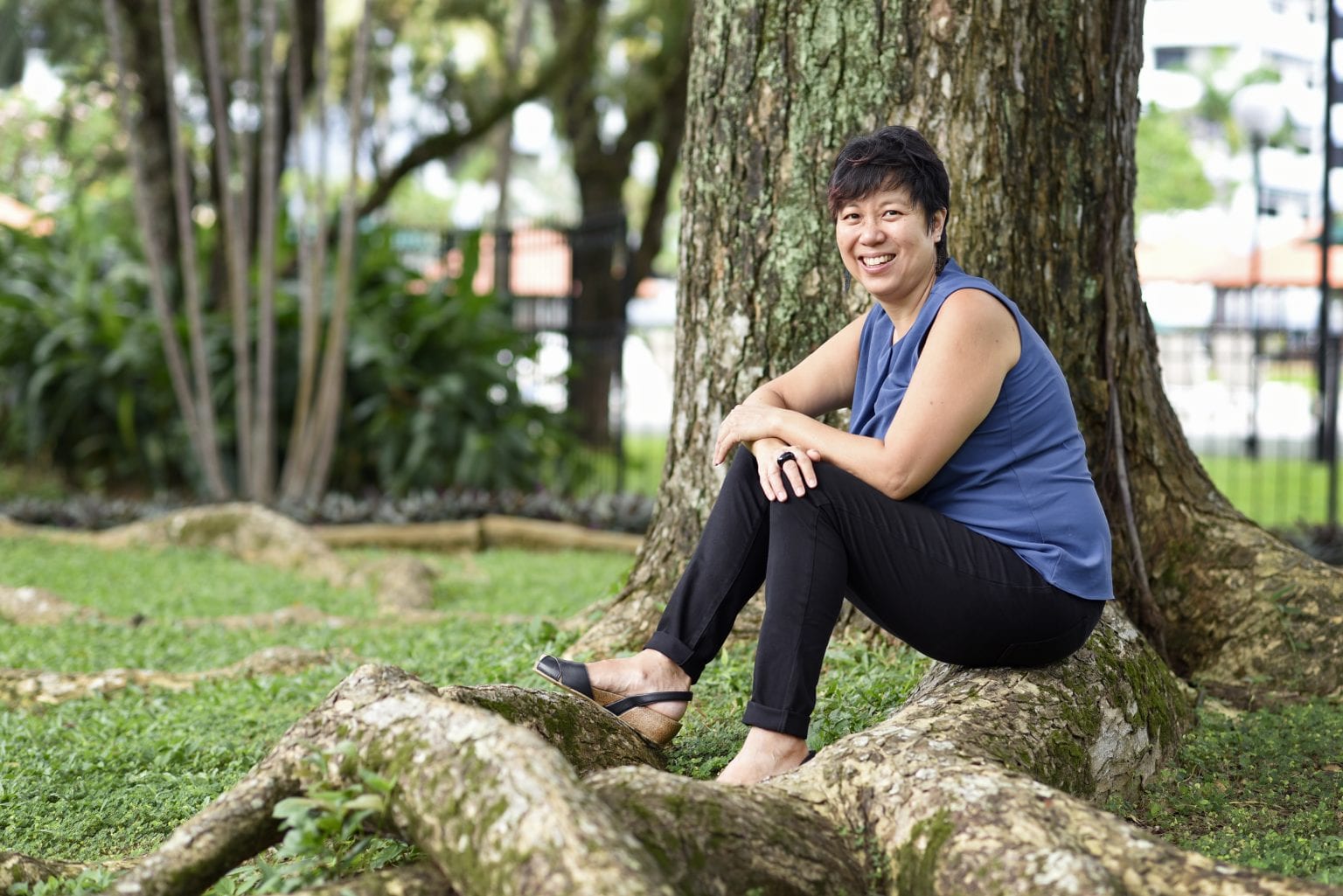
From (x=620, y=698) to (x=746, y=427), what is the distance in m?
0.70

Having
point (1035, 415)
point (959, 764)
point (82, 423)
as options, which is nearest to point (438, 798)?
point (959, 764)

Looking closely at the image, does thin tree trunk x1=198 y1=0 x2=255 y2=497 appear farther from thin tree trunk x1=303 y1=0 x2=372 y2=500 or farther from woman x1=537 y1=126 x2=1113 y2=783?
woman x1=537 y1=126 x2=1113 y2=783

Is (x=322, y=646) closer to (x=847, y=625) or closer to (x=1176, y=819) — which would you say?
(x=847, y=625)

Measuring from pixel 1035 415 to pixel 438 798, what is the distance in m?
1.59

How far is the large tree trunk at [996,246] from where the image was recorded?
3691 millimetres

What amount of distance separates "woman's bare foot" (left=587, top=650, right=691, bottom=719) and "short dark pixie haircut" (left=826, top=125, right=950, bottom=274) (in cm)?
113

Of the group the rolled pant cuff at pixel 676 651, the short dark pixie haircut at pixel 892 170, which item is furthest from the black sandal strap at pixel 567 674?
the short dark pixie haircut at pixel 892 170

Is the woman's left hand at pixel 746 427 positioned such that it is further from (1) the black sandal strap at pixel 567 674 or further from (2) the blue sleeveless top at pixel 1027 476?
(1) the black sandal strap at pixel 567 674

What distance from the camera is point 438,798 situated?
207cm

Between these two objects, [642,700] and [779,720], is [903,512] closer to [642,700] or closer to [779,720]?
[779,720]

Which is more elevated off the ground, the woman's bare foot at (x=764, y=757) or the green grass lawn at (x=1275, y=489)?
the woman's bare foot at (x=764, y=757)

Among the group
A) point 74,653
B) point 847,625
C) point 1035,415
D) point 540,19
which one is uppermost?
point 540,19

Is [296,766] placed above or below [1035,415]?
below

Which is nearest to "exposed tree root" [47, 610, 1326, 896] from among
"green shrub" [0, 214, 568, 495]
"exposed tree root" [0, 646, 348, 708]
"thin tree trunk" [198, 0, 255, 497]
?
"exposed tree root" [0, 646, 348, 708]
